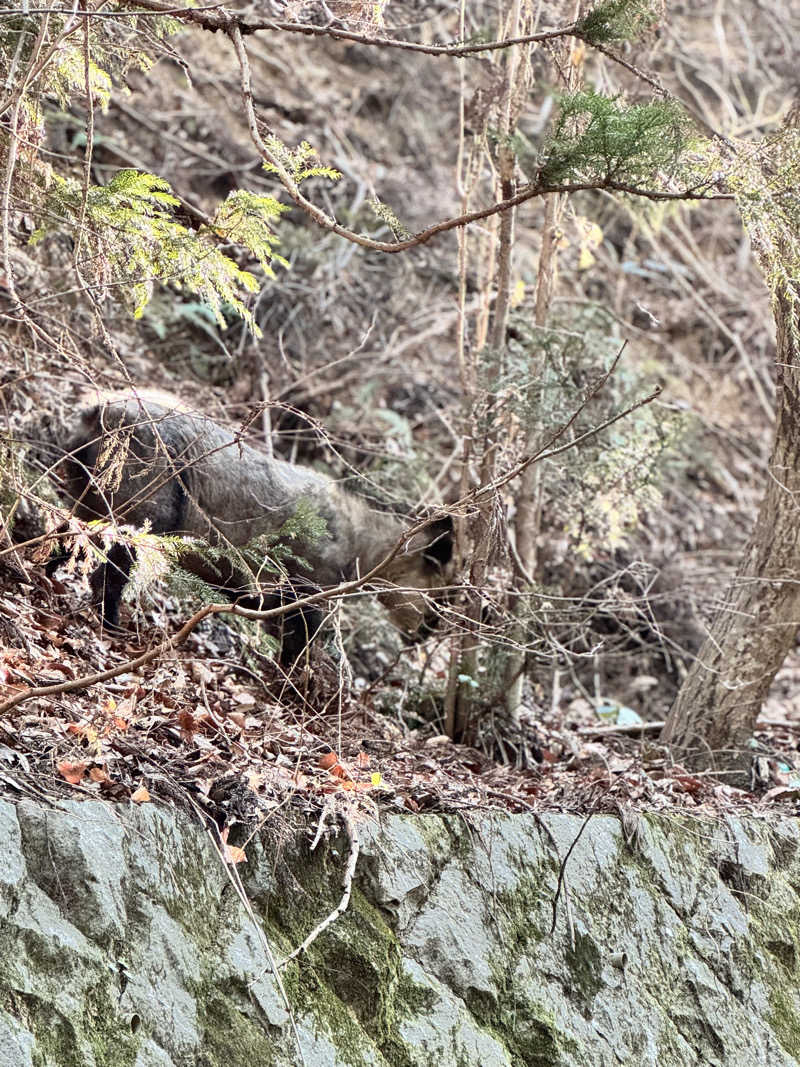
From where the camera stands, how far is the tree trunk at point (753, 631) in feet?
20.2

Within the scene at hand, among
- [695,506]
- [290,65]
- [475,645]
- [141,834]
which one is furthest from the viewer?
[290,65]

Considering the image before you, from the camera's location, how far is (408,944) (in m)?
4.21

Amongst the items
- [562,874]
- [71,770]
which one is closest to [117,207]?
[71,770]

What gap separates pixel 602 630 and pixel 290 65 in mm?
8095

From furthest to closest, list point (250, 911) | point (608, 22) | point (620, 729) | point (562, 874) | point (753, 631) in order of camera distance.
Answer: point (620, 729) → point (753, 631) → point (562, 874) → point (608, 22) → point (250, 911)

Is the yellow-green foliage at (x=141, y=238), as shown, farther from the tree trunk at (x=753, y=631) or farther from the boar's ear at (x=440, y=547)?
the tree trunk at (x=753, y=631)

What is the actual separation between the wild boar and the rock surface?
5.08ft

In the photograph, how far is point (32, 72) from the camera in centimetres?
424

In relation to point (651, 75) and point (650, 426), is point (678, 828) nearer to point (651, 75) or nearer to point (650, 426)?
point (650, 426)

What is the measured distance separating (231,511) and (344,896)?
119 inches

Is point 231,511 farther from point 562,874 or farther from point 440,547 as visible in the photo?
point 562,874

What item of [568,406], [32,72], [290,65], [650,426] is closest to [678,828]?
[568,406]

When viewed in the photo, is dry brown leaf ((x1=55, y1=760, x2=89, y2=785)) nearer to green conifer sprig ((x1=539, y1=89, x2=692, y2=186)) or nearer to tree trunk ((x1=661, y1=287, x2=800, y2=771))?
green conifer sprig ((x1=539, y1=89, x2=692, y2=186))

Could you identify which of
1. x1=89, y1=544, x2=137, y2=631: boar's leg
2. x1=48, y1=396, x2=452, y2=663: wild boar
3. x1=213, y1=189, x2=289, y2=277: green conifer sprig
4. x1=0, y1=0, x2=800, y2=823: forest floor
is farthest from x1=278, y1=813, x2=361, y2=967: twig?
x1=213, y1=189, x2=289, y2=277: green conifer sprig
